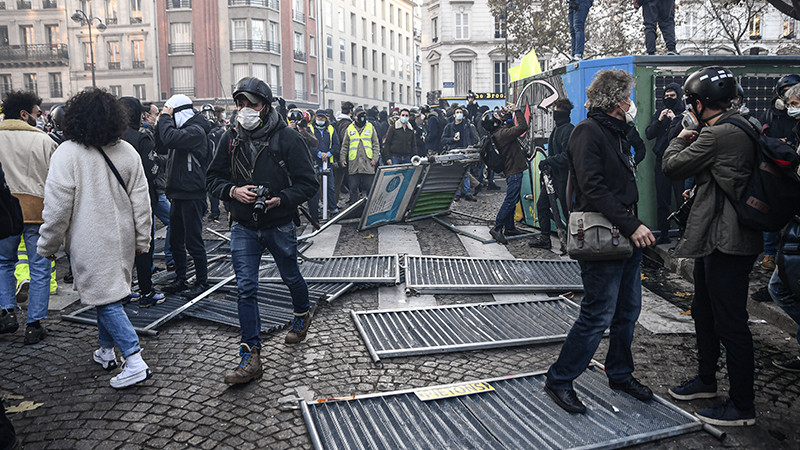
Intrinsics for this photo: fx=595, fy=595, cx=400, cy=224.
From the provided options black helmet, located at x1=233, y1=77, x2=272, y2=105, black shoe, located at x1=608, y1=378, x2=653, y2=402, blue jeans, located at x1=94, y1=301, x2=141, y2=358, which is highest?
black helmet, located at x1=233, y1=77, x2=272, y2=105

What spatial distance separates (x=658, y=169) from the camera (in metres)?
7.82

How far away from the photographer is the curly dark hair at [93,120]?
3.99m

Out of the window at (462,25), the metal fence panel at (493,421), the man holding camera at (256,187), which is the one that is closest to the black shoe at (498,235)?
the man holding camera at (256,187)

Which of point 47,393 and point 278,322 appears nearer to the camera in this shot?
point 47,393

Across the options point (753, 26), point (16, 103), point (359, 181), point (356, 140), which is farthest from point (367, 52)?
point (16, 103)

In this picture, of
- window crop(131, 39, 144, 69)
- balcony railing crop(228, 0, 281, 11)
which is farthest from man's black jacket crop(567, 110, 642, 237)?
window crop(131, 39, 144, 69)

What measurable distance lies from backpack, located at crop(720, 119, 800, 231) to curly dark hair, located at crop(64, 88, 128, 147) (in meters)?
3.99

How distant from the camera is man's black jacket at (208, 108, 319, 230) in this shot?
4.37m

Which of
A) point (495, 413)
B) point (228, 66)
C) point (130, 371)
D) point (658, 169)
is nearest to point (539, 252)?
point (658, 169)

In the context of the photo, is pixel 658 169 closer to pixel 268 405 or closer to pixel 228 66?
pixel 268 405

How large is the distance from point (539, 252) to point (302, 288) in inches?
174

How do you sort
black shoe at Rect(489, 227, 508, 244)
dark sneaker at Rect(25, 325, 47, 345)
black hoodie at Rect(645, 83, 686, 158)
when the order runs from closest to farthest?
dark sneaker at Rect(25, 325, 47, 345) < black hoodie at Rect(645, 83, 686, 158) < black shoe at Rect(489, 227, 508, 244)

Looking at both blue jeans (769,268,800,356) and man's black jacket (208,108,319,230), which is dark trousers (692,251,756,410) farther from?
man's black jacket (208,108,319,230)

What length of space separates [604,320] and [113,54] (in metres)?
49.4
